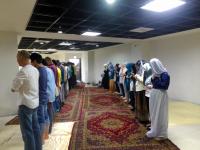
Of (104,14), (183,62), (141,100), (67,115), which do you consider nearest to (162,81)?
(141,100)

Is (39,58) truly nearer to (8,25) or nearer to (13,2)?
(13,2)

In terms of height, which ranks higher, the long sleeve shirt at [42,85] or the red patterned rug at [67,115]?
the long sleeve shirt at [42,85]

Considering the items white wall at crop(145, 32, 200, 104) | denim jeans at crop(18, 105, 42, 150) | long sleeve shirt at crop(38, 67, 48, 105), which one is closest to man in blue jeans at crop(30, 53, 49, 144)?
long sleeve shirt at crop(38, 67, 48, 105)

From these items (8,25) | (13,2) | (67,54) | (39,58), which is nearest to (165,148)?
(39,58)

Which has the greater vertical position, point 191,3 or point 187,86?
point 191,3

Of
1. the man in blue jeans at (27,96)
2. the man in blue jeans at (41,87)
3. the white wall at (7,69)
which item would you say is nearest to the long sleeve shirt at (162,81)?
the man in blue jeans at (41,87)

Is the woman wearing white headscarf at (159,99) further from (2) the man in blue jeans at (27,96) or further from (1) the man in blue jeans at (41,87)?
(2) the man in blue jeans at (27,96)

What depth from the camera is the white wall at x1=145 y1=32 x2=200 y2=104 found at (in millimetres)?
6277

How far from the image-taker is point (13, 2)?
9.73 feet

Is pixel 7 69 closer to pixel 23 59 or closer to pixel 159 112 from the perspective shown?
pixel 23 59

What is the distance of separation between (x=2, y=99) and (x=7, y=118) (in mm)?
593

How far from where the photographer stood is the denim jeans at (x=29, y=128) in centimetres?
230

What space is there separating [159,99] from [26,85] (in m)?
2.12

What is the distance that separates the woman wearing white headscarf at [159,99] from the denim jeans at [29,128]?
6.29 ft
